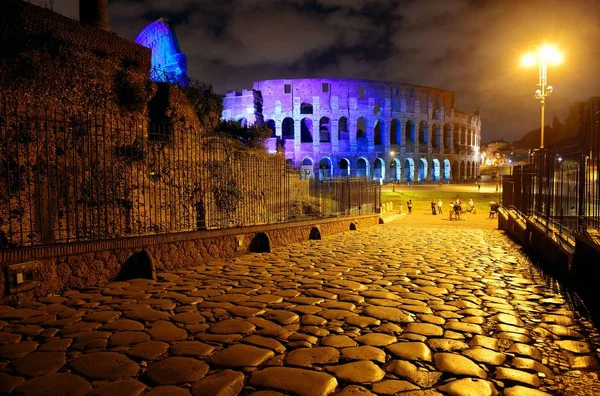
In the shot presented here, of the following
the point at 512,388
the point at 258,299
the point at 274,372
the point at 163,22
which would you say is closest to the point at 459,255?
the point at 258,299

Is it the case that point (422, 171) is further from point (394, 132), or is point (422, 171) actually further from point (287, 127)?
point (287, 127)

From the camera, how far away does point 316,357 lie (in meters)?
3.01

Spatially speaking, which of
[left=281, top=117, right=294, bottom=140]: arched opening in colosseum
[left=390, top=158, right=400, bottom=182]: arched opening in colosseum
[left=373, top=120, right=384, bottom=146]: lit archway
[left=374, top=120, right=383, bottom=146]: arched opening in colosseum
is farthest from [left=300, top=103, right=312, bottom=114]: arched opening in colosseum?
[left=390, top=158, right=400, bottom=182]: arched opening in colosseum

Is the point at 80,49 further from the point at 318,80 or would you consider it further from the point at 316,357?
the point at 318,80

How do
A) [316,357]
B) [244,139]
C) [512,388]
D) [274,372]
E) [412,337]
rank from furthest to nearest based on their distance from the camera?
1. [244,139]
2. [412,337]
3. [316,357]
4. [274,372]
5. [512,388]

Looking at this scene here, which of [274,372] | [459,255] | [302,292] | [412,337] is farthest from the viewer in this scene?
[459,255]

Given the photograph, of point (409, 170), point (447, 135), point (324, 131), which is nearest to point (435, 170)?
point (409, 170)

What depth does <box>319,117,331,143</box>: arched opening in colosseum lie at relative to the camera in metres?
53.9

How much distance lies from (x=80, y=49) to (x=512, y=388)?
11.3m

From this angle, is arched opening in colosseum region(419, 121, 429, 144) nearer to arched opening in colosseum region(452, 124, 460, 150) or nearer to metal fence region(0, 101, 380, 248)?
arched opening in colosseum region(452, 124, 460, 150)

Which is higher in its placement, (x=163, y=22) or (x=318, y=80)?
(x=318, y=80)

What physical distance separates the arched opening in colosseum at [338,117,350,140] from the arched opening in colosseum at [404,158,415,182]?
10.1m

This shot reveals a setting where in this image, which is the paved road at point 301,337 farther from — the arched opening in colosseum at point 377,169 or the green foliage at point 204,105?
the arched opening in colosseum at point 377,169

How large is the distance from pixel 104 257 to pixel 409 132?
58.7 metres
